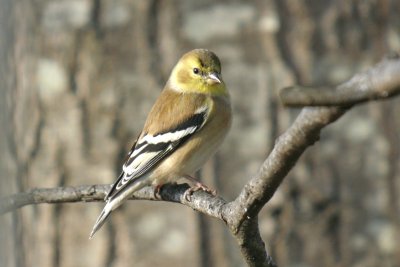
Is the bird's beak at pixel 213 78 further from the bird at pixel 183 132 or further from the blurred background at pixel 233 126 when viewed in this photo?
the blurred background at pixel 233 126

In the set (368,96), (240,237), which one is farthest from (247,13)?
(368,96)

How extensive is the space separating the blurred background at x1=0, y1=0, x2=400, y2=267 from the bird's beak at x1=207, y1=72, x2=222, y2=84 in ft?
1.72

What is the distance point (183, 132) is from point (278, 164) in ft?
7.97

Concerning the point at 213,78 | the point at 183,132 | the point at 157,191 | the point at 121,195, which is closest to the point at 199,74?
the point at 213,78

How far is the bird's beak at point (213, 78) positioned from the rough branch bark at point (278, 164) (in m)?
1.25

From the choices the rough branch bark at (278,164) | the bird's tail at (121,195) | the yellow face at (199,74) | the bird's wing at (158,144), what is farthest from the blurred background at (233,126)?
the rough branch bark at (278,164)

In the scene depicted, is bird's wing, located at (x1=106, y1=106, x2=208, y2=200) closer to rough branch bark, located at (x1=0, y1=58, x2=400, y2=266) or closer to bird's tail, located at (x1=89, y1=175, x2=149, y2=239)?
bird's tail, located at (x1=89, y1=175, x2=149, y2=239)

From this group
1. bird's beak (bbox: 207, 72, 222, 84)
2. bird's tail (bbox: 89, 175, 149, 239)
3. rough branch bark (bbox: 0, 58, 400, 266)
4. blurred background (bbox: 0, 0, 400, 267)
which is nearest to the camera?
rough branch bark (bbox: 0, 58, 400, 266)

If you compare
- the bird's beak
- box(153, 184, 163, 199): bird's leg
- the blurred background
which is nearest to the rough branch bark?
box(153, 184, 163, 199): bird's leg

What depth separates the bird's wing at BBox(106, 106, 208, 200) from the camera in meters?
4.84

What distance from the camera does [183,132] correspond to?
16.5ft

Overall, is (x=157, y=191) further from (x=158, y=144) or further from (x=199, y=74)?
(x=199, y=74)

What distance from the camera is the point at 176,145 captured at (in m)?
5.02

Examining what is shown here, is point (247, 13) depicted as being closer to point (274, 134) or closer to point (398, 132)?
point (274, 134)
